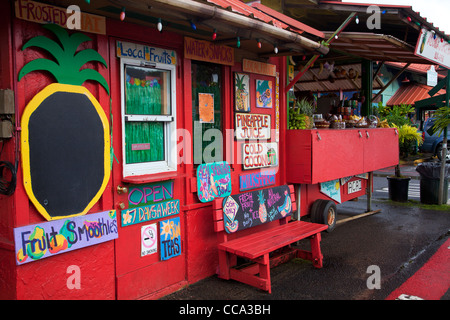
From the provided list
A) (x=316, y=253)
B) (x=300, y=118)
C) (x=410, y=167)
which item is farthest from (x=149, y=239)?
(x=410, y=167)

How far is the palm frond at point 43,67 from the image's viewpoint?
3238 mm

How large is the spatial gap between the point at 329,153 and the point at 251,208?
82.1 inches

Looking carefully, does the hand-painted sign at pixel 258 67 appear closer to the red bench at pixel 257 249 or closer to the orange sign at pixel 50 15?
the red bench at pixel 257 249

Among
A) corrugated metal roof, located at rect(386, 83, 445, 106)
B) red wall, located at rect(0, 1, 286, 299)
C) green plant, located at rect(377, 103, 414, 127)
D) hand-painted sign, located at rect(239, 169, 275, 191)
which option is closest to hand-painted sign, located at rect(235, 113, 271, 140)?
red wall, located at rect(0, 1, 286, 299)

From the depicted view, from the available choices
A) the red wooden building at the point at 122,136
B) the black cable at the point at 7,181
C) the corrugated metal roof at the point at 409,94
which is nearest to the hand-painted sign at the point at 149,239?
the red wooden building at the point at 122,136

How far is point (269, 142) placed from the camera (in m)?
6.02

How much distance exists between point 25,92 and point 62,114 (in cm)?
35

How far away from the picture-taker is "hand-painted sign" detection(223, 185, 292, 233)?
484cm

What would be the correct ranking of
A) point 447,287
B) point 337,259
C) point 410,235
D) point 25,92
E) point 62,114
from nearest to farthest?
point 25,92, point 62,114, point 447,287, point 337,259, point 410,235

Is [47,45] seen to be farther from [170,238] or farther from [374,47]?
[374,47]

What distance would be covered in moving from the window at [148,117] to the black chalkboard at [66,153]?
1.25ft

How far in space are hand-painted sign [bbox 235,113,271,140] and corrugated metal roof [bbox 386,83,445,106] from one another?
Answer: 17694mm
